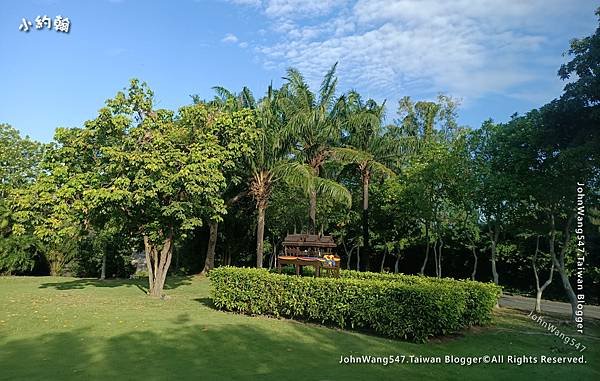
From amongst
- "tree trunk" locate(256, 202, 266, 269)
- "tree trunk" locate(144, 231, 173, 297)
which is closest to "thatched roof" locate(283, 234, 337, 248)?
"tree trunk" locate(144, 231, 173, 297)

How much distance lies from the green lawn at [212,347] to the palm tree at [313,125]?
8.15m

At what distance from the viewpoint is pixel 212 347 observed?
8.27 meters

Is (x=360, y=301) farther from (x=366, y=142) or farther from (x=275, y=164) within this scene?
(x=366, y=142)

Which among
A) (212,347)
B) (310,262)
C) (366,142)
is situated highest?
(366,142)

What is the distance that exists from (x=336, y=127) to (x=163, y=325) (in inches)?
517

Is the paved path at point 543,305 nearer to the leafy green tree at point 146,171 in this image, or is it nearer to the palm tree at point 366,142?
the palm tree at point 366,142

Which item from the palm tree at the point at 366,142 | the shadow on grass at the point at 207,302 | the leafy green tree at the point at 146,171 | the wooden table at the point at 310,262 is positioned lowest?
the shadow on grass at the point at 207,302

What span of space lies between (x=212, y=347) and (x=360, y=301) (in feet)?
11.5

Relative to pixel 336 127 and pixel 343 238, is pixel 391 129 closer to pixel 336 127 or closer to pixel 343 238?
pixel 336 127

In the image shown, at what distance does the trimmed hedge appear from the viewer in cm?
964

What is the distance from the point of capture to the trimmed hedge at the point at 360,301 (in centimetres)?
964

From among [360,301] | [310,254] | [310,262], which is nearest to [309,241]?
[310,254]

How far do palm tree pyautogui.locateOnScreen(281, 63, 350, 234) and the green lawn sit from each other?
8152 mm

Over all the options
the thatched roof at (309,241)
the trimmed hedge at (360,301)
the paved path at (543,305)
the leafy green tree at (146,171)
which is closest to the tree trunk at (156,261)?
the leafy green tree at (146,171)
